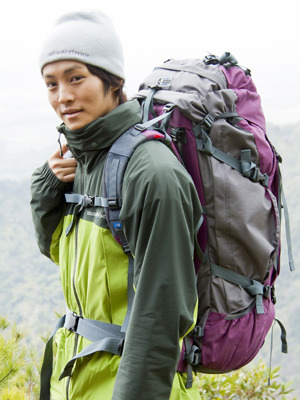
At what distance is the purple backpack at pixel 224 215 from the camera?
5.41 feet

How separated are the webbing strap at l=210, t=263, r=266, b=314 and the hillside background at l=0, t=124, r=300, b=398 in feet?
115

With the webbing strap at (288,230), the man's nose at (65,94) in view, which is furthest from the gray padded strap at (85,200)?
the webbing strap at (288,230)

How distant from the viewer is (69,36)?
4.95 feet

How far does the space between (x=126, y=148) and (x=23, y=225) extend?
55398mm

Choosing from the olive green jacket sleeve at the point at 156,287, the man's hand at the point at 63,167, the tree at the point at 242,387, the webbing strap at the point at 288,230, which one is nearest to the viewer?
the olive green jacket sleeve at the point at 156,287

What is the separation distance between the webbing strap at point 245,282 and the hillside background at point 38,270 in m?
35.0

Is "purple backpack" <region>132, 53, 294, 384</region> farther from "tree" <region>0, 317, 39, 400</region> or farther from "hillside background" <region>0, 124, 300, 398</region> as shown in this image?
"hillside background" <region>0, 124, 300, 398</region>

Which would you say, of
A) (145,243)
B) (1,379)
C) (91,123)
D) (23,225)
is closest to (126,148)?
(91,123)

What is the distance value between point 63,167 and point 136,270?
0.57m

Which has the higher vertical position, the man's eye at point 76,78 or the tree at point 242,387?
the man's eye at point 76,78

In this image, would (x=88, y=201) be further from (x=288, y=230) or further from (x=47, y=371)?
(x=288, y=230)

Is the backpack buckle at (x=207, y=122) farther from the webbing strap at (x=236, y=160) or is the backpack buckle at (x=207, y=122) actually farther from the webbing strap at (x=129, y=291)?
the webbing strap at (x=129, y=291)

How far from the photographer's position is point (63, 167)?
1818mm

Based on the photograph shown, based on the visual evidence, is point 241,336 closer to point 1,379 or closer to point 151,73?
point 151,73
